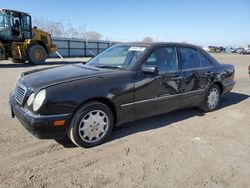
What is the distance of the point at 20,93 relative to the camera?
12.2 feet

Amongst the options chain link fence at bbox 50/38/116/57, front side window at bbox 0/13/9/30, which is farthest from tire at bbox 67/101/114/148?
chain link fence at bbox 50/38/116/57

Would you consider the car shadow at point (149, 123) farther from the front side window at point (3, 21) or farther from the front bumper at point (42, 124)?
the front side window at point (3, 21)

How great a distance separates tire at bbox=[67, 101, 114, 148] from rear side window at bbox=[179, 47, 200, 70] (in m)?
1.96

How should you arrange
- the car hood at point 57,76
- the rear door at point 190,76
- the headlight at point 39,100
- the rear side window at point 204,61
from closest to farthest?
1. the headlight at point 39,100
2. the car hood at point 57,76
3. the rear door at point 190,76
4. the rear side window at point 204,61

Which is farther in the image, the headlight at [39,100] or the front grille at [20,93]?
the front grille at [20,93]

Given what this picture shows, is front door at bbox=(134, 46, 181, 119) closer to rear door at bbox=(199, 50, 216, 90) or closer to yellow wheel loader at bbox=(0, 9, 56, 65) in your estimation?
rear door at bbox=(199, 50, 216, 90)

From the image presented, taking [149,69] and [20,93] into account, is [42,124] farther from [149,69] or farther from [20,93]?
[149,69]

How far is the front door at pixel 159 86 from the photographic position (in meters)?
4.16

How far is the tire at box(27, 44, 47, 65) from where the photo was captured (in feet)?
53.7

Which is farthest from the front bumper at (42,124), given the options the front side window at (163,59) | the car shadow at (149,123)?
the front side window at (163,59)

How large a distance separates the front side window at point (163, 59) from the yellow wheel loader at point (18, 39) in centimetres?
1307

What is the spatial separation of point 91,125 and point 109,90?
1.93 feet

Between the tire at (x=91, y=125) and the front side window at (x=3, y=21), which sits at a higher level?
the front side window at (x=3, y=21)

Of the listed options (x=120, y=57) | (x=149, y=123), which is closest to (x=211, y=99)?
(x=149, y=123)
